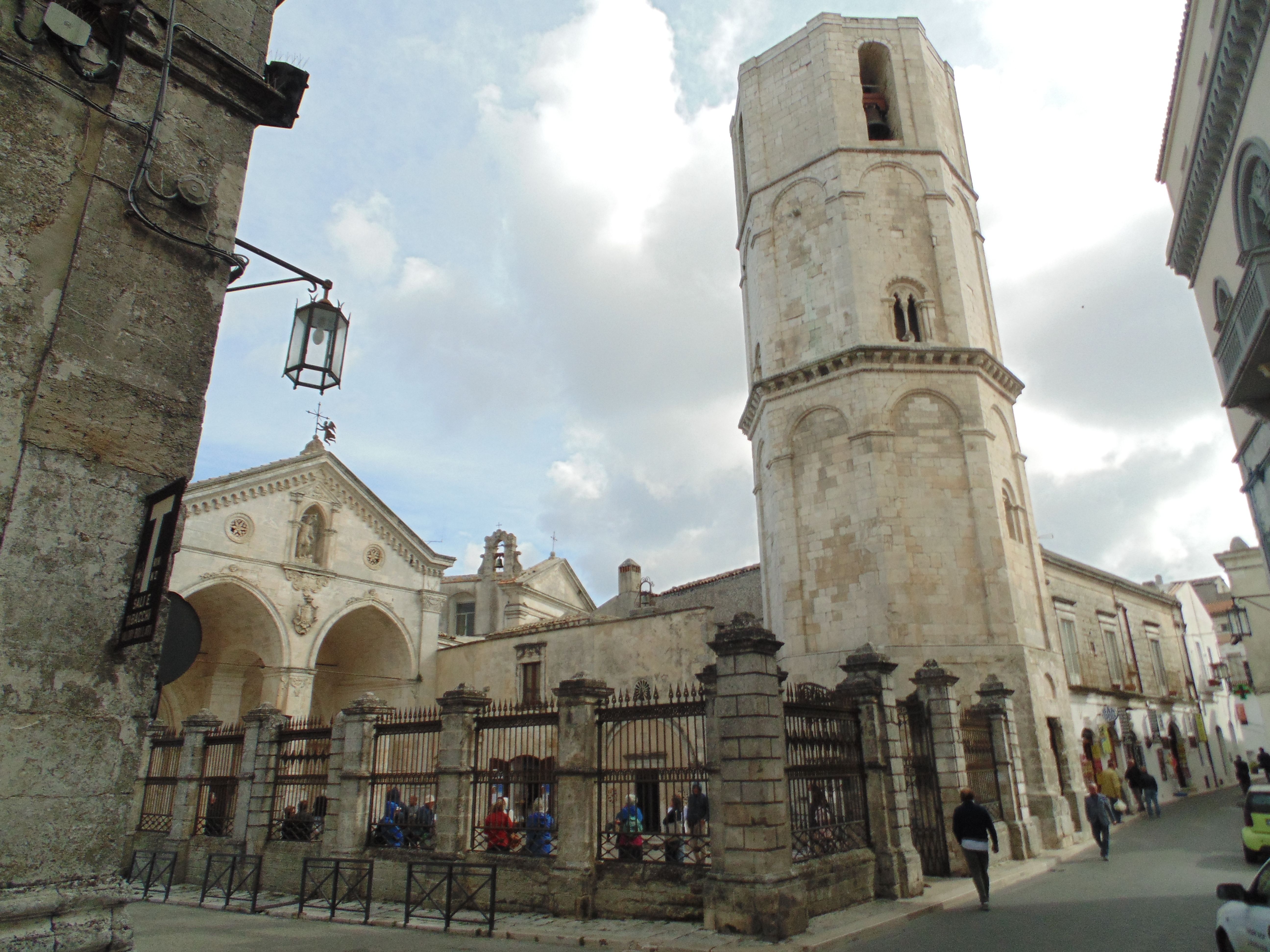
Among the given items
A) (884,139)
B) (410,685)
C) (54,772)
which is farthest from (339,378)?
(410,685)

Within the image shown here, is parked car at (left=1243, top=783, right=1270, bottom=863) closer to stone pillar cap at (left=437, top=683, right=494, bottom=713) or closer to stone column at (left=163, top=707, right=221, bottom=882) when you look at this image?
stone pillar cap at (left=437, top=683, right=494, bottom=713)

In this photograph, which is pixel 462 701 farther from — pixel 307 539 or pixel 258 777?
pixel 307 539

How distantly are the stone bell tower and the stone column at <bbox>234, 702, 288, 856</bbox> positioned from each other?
10357 mm

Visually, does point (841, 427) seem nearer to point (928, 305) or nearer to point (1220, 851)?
point (928, 305)

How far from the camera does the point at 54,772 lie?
432 centimetres

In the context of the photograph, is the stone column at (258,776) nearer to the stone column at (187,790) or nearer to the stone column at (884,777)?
the stone column at (187,790)

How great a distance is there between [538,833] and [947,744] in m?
6.55

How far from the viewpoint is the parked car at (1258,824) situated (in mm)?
11867

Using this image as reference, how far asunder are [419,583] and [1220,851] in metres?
23.3

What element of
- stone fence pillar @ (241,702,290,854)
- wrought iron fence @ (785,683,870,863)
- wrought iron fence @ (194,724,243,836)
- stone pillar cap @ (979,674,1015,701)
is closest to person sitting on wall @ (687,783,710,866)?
wrought iron fence @ (785,683,870,863)

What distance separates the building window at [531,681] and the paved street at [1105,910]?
45.8ft

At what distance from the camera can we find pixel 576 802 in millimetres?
9836

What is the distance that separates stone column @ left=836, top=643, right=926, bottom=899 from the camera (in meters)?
10.4

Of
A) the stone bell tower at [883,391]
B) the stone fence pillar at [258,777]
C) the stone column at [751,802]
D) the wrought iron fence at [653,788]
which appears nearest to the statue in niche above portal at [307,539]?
the stone fence pillar at [258,777]
